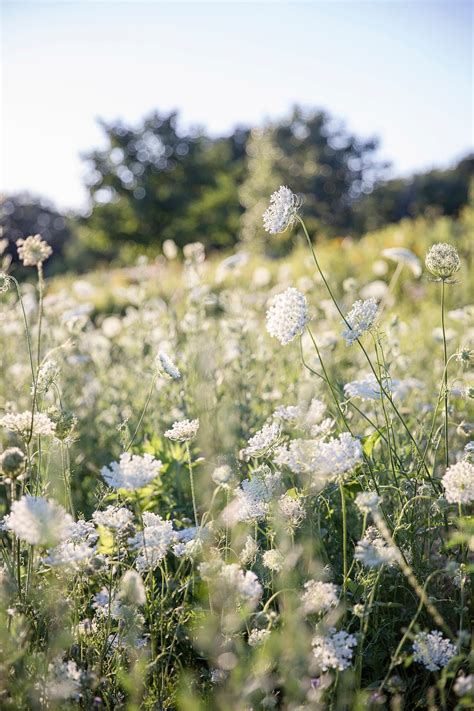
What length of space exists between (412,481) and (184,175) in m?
25.7

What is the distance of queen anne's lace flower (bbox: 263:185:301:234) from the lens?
5.48ft

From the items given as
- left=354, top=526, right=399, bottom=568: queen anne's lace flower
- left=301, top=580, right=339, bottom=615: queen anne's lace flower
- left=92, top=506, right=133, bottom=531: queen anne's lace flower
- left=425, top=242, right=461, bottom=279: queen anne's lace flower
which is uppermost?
left=425, top=242, right=461, bottom=279: queen anne's lace flower

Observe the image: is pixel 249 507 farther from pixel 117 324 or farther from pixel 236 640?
pixel 117 324

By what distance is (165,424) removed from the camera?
3209 mm

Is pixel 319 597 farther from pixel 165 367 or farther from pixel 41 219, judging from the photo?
pixel 41 219

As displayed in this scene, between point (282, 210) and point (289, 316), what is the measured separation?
291 millimetres

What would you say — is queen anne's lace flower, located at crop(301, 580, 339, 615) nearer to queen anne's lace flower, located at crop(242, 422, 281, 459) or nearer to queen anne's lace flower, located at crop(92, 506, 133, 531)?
queen anne's lace flower, located at crop(242, 422, 281, 459)

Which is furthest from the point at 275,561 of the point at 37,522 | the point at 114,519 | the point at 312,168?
the point at 312,168

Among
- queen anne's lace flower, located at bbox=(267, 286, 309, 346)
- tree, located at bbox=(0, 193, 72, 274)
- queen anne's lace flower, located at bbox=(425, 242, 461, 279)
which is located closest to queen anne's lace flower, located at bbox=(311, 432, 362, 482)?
queen anne's lace flower, located at bbox=(267, 286, 309, 346)

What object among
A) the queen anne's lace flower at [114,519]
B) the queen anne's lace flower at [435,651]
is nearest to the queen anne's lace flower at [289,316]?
the queen anne's lace flower at [114,519]

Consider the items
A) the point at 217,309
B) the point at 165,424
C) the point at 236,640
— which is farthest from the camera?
the point at 217,309

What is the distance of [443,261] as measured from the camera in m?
1.70

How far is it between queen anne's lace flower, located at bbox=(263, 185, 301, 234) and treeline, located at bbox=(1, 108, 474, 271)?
15.7m

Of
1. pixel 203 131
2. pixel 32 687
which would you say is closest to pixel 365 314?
pixel 32 687
